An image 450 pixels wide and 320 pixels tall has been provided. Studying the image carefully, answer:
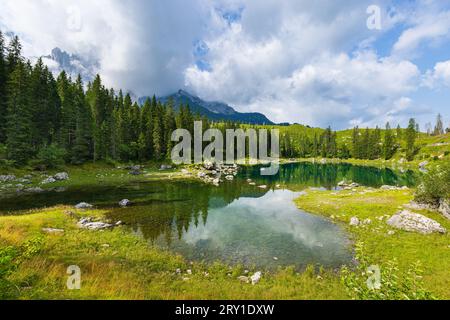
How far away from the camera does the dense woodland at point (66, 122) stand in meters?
62.2

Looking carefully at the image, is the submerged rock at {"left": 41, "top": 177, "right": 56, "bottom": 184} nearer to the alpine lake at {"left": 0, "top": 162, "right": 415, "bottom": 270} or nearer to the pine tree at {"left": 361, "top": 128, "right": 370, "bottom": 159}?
the alpine lake at {"left": 0, "top": 162, "right": 415, "bottom": 270}

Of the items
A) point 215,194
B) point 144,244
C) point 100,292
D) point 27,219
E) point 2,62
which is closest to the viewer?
point 100,292

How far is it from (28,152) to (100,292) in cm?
6778

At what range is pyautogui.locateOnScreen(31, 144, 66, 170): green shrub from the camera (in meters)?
63.5

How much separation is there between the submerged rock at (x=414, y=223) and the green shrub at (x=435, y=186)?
18.3 ft

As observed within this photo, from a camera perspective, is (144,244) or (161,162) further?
(161,162)

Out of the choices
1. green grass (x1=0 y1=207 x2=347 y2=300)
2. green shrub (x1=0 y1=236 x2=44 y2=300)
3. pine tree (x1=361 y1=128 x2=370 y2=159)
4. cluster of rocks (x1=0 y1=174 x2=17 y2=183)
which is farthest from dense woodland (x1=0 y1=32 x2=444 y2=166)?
pine tree (x1=361 y1=128 x2=370 y2=159)

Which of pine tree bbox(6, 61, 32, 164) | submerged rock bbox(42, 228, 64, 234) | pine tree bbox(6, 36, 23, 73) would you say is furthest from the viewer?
pine tree bbox(6, 36, 23, 73)

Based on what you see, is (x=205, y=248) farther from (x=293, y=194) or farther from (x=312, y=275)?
(x=293, y=194)

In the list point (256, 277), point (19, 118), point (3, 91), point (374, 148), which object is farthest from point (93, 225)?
point (374, 148)

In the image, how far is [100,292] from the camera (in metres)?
12.0

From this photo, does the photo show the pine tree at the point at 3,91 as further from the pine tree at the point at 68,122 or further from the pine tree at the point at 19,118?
the pine tree at the point at 68,122

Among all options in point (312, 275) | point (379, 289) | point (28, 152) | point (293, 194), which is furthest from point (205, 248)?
point (28, 152)

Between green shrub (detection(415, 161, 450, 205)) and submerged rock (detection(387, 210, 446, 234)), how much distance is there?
18.3 ft
